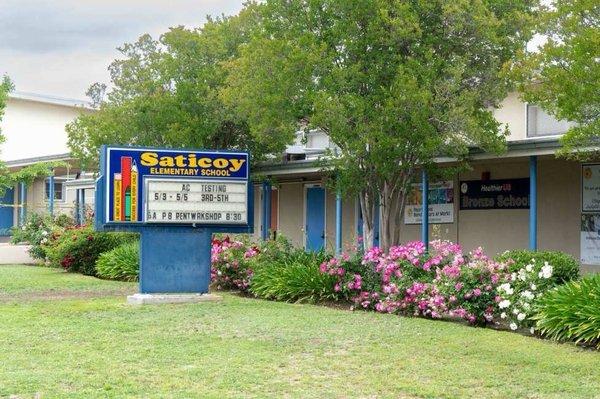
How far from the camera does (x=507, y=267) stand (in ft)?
41.1

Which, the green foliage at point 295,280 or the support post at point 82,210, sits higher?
the support post at point 82,210

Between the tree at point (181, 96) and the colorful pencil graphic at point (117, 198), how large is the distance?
5.71m

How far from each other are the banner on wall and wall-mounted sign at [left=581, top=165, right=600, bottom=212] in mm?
160

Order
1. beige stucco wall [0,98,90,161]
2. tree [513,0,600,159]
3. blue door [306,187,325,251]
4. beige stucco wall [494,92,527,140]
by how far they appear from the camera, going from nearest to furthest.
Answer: tree [513,0,600,159]
beige stucco wall [494,92,527,140]
blue door [306,187,325,251]
beige stucco wall [0,98,90,161]

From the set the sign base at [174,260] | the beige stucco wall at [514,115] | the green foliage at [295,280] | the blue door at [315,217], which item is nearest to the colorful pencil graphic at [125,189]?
the sign base at [174,260]

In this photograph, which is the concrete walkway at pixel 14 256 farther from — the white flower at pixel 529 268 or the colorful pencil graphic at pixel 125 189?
the white flower at pixel 529 268

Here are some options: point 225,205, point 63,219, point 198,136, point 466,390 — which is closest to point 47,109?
point 63,219

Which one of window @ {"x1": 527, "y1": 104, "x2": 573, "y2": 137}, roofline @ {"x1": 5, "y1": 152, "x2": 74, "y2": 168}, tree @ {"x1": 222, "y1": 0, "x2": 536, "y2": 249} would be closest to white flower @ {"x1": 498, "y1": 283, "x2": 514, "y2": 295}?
tree @ {"x1": 222, "y1": 0, "x2": 536, "y2": 249}

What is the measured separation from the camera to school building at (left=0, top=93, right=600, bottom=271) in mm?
17688

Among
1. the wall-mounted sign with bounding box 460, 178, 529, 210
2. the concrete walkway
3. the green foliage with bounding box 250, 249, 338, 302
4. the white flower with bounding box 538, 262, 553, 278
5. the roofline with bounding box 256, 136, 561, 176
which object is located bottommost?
the concrete walkway

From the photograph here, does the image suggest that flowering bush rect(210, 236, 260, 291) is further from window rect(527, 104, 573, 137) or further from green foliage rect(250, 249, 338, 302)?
window rect(527, 104, 573, 137)

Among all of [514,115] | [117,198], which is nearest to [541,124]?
[514,115]

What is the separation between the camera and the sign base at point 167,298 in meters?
15.1

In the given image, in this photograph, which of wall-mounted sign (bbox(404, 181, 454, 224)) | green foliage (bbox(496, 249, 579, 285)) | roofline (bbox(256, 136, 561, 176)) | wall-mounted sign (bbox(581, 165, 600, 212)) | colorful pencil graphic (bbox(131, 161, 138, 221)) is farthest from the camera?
wall-mounted sign (bbox(404, 181, 454, 224))
